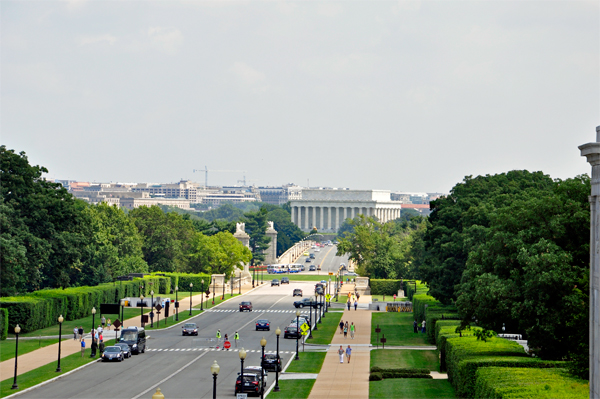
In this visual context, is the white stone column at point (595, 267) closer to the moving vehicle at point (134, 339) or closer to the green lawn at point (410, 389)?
the green lawn at point (410, 389)

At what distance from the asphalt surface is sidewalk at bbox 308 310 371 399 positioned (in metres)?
3.19

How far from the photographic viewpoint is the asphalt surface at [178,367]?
145ft

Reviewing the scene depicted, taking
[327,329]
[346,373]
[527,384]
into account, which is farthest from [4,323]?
[527,384]

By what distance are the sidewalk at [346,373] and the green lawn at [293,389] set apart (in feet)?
1.25

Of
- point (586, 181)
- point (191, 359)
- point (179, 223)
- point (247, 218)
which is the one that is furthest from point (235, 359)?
point (247, 218)

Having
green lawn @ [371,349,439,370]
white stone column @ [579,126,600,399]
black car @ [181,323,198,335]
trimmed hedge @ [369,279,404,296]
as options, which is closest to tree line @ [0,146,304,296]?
black car @ [181,323,198,335]

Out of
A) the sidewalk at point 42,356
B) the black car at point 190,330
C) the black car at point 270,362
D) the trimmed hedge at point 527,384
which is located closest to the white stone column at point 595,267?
the trimmed hedge at point 527,384

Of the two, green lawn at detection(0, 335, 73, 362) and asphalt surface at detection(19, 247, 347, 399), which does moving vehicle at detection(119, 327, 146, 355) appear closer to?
asphalt surface at detection(19, 247, 347, 399)

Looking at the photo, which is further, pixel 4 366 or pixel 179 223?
pixel 179 223

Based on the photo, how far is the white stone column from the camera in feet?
72.4

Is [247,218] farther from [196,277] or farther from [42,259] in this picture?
[42,259]

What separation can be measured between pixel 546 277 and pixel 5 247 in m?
48.3

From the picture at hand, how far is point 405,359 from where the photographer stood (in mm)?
58125

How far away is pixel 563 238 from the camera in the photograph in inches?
1575
